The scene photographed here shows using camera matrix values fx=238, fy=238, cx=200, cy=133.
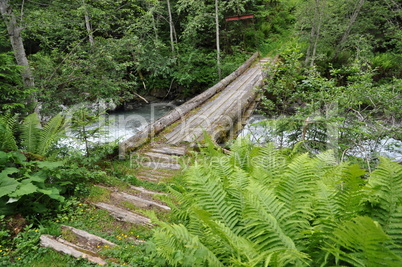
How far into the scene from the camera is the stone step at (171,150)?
5.19 metres

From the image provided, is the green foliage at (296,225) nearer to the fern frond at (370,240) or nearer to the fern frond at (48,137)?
the fern frond at (370,240)

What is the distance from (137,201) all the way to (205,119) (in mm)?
3943

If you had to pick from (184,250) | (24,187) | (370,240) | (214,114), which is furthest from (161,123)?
(370,240)

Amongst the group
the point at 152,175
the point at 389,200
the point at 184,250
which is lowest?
the point at 152,175

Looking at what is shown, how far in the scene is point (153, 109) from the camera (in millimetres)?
14445

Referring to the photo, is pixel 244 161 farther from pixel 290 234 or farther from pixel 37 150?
pixel 37 150

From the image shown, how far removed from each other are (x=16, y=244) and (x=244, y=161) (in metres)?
2.68

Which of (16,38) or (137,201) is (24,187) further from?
(16,38)

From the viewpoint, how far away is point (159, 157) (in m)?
5.09

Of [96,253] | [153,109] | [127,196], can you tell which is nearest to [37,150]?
[127,196]

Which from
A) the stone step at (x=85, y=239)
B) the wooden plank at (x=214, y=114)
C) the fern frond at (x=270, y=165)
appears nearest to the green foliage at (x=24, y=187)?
the stone step at (x=85, y=239)

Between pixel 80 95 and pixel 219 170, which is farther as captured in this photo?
pixel 80 95

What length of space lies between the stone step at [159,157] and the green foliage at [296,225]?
2793mm

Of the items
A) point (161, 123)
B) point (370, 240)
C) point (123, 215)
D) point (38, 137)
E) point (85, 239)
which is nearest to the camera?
point (370, 240)
